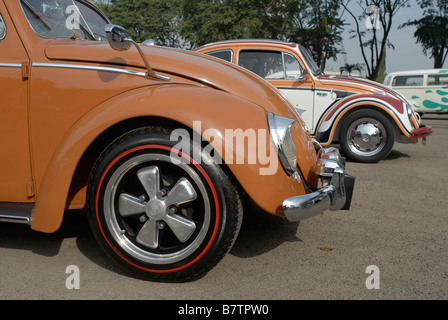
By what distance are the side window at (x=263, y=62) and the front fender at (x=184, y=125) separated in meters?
4.75

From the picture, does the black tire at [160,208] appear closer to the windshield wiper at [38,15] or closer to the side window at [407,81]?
the windshield wiper at [38,15]

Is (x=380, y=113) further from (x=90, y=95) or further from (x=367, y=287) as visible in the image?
(x=90, y=95)

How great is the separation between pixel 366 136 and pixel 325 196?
4.51 meters

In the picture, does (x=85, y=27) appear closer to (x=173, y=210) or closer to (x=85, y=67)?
(x=85, y=67)

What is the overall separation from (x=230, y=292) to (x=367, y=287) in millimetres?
746

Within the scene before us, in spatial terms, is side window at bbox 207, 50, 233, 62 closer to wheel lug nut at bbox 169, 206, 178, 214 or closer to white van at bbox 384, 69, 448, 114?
wheel lug nut at bbox 169, 206, 178, 214

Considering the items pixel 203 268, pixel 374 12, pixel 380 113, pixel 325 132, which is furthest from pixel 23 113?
pixel 374 12

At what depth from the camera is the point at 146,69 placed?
7.93ft

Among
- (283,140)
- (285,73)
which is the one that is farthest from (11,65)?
(285,73)

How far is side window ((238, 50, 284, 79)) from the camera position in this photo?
6914 mm

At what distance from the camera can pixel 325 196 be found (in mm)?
2350

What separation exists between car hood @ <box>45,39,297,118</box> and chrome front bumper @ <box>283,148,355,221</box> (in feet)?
1.57

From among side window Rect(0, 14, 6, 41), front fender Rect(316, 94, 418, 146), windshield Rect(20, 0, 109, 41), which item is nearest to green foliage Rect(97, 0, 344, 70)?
front fender Rect(316, 94, 418, 146)

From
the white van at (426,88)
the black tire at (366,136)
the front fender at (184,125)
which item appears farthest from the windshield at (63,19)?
the white van at (426,88)
